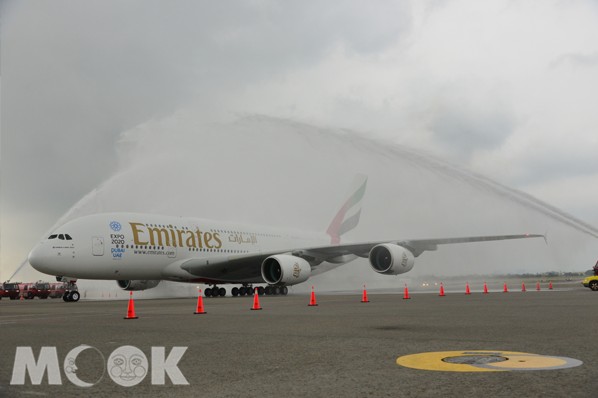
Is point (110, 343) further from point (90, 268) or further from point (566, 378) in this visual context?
point (90, 268)

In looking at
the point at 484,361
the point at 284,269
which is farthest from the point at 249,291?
the point at 484,361

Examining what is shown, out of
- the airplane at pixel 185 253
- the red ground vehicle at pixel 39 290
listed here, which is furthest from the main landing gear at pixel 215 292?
the red ground vehicle at pixel 39 290

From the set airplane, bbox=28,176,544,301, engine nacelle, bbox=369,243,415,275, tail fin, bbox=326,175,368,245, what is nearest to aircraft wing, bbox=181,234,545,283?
airplane, bbox=28,176,544,301

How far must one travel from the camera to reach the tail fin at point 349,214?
4653cm

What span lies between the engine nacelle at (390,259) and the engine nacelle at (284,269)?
12.6 ft

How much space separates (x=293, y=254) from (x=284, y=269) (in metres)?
3.22

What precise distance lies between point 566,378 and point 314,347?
352 cm

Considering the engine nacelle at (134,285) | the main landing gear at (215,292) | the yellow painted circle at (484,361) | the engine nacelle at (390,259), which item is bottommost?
the yellow painted circle at (484,361)

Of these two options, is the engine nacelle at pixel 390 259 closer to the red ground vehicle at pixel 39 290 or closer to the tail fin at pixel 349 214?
the tail fin at pixel 349 214

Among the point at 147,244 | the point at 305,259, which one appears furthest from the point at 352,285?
the point at 147,244

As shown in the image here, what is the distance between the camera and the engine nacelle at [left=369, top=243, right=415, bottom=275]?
28750 mm

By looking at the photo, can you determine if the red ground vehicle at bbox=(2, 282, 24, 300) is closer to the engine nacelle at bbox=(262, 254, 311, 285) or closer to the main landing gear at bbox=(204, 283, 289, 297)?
the main landing gear at bbox=(204, 283, 289, 297)

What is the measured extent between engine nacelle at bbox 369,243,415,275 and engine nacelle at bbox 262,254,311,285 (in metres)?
3.84

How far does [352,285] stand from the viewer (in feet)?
152
